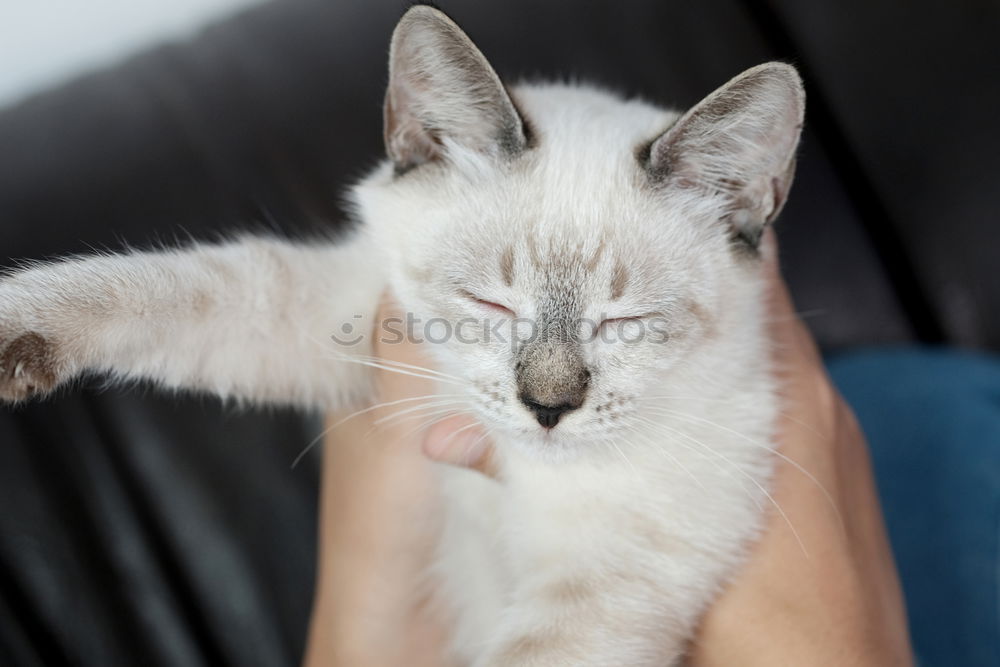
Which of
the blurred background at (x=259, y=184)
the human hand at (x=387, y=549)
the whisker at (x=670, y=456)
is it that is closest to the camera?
the whisker at (x=670, y=456)

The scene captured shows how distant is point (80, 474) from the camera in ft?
4.89

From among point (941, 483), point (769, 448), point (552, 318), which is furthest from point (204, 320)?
point (941, 483)

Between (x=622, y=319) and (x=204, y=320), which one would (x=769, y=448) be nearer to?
(x=622, y=319)

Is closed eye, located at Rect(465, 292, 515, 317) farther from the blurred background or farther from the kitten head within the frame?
the blurred background

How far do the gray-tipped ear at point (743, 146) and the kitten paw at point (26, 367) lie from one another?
87 cm

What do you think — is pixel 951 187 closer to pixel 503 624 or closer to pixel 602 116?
pixel 602 116

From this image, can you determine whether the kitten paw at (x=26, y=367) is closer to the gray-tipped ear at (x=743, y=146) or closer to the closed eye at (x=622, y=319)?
the closed eye at (x=622, y=319)

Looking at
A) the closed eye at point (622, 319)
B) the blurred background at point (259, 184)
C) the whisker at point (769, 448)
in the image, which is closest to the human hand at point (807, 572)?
the whisker at point (769, 448)

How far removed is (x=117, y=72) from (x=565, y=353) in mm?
1242

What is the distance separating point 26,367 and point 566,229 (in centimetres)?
74

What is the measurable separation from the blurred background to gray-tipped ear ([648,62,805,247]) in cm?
50

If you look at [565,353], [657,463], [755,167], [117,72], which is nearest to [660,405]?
[657,463]

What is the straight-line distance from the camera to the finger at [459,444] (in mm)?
1233

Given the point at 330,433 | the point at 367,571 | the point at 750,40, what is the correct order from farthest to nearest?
the point at 750,40 → the point at 330,433 → the point at 367,571
